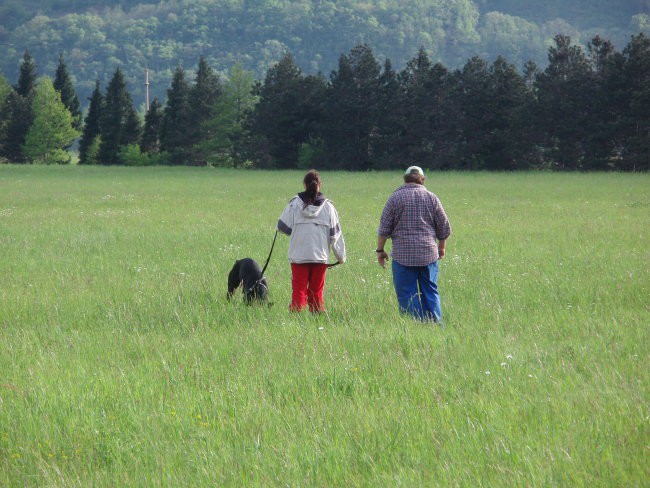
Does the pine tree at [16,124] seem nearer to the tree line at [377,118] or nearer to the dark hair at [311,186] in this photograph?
the tree line at [377,118]

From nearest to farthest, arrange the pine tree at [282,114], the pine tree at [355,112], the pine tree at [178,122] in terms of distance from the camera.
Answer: the pine tree at [355,112]
the pine tree at [282,114]
the pine tree at [178,122]

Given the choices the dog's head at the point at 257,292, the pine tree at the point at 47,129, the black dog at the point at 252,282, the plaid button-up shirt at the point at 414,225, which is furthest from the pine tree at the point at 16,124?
the plaid button-up shirt at the point at 414,225

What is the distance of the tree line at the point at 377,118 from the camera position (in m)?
52.9

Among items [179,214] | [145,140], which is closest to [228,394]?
[179,214]

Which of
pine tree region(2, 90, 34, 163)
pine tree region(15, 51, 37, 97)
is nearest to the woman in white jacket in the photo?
pine tree region(2, 90, 34, 163)

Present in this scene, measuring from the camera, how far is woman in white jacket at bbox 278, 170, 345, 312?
8648 mm

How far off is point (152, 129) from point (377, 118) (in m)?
27.5

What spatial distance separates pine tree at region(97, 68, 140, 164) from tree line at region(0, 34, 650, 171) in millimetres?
112

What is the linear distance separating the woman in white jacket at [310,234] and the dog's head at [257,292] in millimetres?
467

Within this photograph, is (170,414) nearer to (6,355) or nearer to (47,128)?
(6,355)

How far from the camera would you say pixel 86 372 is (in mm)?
6512

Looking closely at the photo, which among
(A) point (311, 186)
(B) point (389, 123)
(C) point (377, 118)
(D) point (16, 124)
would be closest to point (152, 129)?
(D) point (16, 124)

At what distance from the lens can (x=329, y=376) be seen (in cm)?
619

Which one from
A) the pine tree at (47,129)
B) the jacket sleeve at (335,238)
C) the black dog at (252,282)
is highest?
the pine tree at (47,129)
